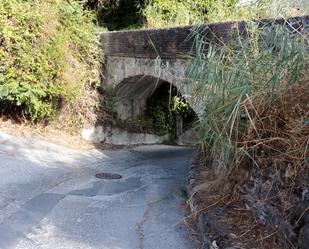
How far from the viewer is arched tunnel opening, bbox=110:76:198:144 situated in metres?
10.5

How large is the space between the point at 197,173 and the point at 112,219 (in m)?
1.37

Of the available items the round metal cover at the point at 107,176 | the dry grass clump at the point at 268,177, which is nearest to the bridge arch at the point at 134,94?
the round metal cover at the point at 107,176

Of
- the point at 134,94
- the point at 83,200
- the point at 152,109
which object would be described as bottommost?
the point at 83,200

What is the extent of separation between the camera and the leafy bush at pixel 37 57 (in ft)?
27.7

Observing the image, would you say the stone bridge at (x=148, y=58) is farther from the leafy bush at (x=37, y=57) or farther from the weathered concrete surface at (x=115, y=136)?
the leafy bush at (x=37, y=57)

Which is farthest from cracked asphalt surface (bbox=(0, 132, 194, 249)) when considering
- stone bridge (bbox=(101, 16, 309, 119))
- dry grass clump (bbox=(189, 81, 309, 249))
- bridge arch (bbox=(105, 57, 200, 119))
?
bridge arch (bbox=(105, 57, 200, 119))

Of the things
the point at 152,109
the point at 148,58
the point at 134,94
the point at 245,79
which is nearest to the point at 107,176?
the point at 148,58

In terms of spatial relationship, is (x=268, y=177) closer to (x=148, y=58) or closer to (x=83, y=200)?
(x=83, y=200)

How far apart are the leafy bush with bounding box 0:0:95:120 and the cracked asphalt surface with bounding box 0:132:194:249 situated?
0.98 metres

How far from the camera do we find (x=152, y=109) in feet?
38.1

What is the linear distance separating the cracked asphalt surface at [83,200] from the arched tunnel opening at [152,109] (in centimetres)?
222

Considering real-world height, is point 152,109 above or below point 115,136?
above

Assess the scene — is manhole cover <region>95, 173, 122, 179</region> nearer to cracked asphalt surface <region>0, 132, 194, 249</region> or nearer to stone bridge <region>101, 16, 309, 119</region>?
cracked asphalt surface <region>0, 132, 194, 249</region>

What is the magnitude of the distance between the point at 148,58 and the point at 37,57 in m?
2.31
